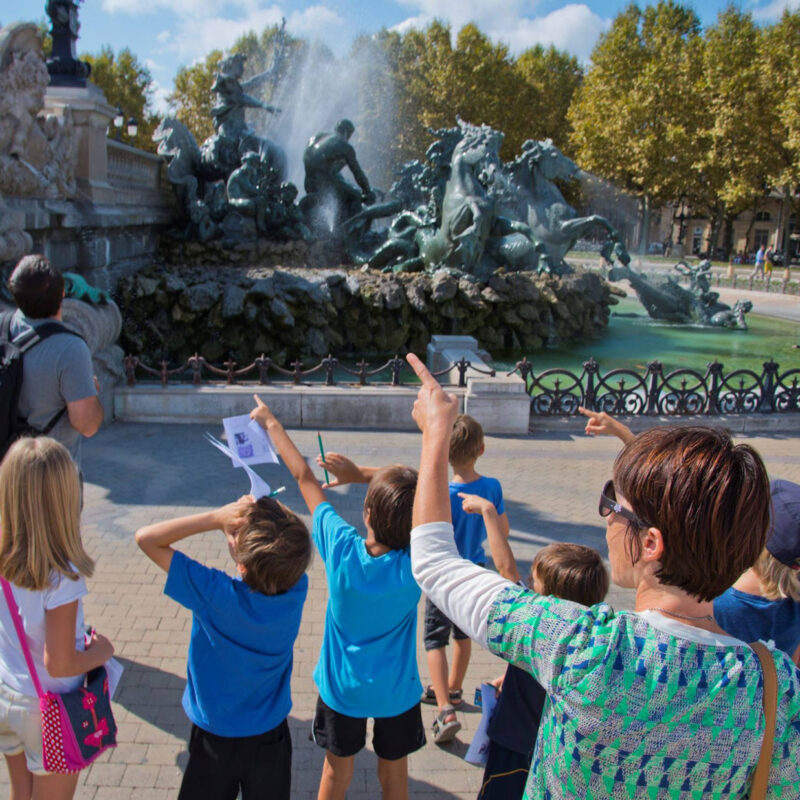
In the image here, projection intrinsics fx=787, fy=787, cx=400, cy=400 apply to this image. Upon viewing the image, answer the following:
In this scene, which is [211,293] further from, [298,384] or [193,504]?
[193,504]

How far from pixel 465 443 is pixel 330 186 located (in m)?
16.9

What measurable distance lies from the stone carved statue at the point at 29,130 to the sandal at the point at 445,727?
8.91 meters

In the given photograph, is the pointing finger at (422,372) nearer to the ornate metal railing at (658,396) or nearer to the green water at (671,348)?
the ornate metal railing at (658,396)

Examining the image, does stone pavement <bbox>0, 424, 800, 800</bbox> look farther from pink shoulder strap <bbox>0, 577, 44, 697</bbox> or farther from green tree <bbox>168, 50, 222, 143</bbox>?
green tree <bbox>168, 50, 222, 143</bbox>

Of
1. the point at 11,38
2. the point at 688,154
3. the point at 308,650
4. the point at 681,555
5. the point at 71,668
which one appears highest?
the point at 688,154

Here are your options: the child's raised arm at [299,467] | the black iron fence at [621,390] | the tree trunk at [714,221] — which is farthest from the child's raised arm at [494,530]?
the tree trunk at [714,221]

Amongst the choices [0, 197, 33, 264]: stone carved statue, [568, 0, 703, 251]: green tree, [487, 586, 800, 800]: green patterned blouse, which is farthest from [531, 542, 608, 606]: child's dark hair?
[568, 0, 703, 251]: green tree

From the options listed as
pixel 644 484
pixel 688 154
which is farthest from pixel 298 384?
pixel 688 154

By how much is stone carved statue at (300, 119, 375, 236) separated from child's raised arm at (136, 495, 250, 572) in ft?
56.6

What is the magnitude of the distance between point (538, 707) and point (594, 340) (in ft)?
51.0

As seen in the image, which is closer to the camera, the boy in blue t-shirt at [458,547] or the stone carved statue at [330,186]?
the boy in blue t-shirt at [458,547]

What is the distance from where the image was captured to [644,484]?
60.1 inches

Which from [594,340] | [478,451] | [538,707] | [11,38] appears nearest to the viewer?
[538,707]

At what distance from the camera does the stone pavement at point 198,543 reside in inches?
134
